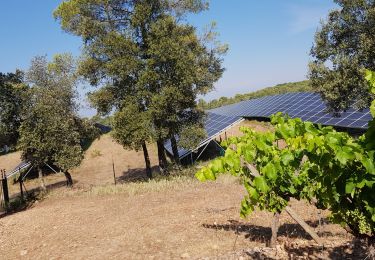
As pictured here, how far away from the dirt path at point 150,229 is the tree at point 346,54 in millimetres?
8096

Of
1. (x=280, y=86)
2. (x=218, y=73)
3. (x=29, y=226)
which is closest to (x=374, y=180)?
(x=29, y=226)

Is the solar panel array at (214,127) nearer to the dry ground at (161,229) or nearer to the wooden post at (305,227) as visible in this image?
the dry ground at (161,229)

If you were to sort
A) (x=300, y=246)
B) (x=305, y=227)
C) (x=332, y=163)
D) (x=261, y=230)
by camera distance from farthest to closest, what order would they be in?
(x=261, y=230), (x=300, y=246), (x=305, y=227), (x=332, y=163)

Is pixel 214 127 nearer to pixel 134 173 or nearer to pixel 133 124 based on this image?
pixel 134 173

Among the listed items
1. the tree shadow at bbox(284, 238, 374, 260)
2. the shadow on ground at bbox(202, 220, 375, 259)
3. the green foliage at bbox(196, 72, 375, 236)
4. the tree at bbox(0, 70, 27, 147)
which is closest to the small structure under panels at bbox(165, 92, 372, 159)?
the shadow on ground at bbox(202, 220, 375, 259)

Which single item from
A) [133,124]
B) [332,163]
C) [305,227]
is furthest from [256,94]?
[332,163]

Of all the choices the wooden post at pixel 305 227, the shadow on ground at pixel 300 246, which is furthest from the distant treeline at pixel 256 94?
the wooden post at pixel 305 227

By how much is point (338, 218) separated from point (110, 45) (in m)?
15.9

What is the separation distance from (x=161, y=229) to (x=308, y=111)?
23.0 meters

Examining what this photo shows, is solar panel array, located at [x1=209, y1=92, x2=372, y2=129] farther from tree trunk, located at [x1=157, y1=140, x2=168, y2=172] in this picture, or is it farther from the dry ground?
the dry ground

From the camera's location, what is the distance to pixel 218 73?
27.7 metres

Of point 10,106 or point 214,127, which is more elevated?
point 10,106

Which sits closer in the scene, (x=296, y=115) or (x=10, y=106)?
(x=10, y=106)

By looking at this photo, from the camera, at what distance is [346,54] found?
1995 cm
